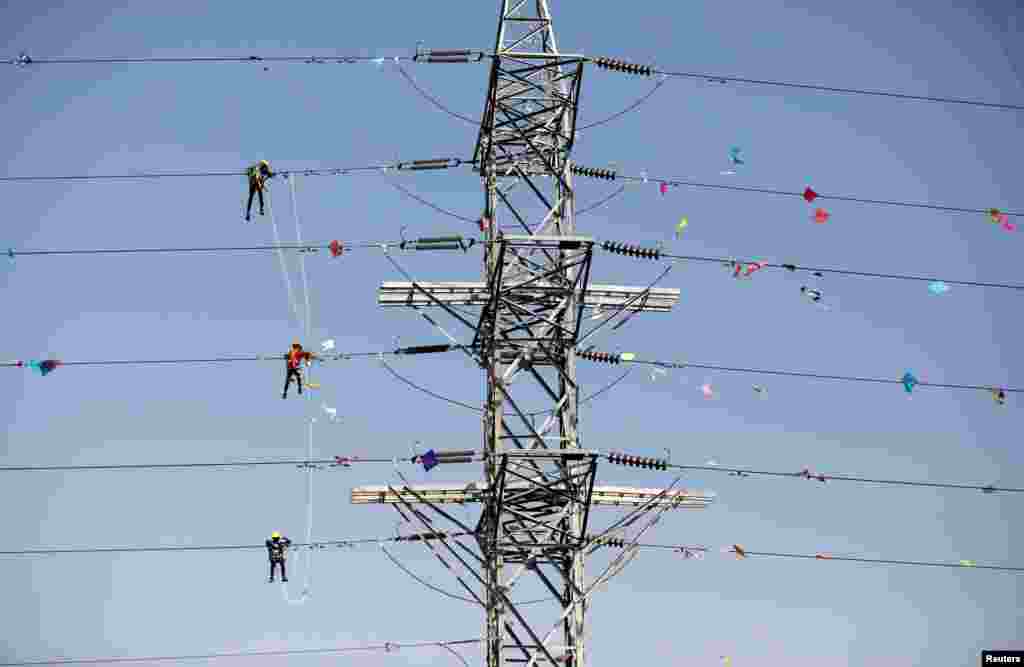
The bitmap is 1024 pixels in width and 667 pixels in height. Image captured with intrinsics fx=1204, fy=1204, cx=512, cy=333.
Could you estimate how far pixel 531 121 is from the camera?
21203mm

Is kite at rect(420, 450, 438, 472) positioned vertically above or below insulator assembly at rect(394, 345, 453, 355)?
below

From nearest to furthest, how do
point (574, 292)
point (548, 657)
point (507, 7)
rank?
point (548, 657) → point (574, 292) → point (507, 7)

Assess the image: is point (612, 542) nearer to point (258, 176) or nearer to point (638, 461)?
point (638, 461)

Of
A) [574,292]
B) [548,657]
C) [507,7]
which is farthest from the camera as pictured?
[507,7]

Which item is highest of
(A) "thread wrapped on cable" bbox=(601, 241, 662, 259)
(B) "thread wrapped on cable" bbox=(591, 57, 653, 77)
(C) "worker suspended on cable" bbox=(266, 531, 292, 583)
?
(B) "thread wrapped on cable" bbox=(591, 57, 653, 77)

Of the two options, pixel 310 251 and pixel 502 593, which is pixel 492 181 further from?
pixel 502 593

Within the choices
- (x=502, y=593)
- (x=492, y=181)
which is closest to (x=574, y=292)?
(x=492, y=181)

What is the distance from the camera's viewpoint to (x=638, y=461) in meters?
20.6

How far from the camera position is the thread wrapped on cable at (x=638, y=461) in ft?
67.3

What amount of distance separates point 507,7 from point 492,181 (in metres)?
3.22

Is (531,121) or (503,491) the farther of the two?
(531,121)

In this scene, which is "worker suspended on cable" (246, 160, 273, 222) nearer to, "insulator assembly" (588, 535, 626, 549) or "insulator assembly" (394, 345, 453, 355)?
"insulator assembly" (394, 345, 453, 355)

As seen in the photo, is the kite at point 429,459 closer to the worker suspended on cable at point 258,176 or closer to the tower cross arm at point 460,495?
the tower cross arm at point 460,495

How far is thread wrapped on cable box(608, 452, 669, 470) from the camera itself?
20500 millimetres
